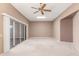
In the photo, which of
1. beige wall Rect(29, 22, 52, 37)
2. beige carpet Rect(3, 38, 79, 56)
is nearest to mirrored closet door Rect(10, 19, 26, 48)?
beige carpet Rect(3, 38, 79, 56)

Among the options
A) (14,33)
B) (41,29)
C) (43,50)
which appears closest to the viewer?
(43,50)

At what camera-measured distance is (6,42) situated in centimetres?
502

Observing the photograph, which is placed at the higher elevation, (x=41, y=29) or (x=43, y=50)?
(x=41, y=29)

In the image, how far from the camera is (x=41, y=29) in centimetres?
1588

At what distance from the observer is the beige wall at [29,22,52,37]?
1580 centimetres

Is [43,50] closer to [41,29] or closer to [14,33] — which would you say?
[14,33]

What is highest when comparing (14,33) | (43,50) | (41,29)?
(41,29)

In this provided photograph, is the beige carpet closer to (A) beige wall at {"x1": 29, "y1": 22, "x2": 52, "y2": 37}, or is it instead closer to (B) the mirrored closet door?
(B) the mirrored closet door

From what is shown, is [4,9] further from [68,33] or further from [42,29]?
[42,29]

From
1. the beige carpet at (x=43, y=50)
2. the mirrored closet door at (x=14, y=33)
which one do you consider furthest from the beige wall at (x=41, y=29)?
the beige carpet at (x=43, y=50)

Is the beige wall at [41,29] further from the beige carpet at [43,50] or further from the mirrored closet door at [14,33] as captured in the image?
the beige carpet at [43,50]

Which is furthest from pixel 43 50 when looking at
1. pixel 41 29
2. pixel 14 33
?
pixel 41 29

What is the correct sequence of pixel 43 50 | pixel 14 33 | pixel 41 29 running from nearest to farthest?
1. pixel 43 50
2. pixel 14 33
3. pixel 41 29

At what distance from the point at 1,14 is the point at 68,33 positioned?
20.6ft
